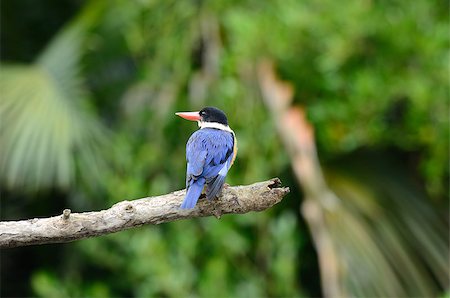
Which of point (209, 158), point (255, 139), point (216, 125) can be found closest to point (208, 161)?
point (209, 158)

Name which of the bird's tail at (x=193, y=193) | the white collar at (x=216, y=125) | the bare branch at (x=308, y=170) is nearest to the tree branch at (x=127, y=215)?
the bird's tail at (x=193, y=193)

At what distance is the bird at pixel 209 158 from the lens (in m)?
2.80

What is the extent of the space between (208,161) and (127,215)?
0.58 m

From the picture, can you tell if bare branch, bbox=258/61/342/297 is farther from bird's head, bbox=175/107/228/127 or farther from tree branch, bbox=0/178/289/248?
tree branch, bbox=0/178/289/248

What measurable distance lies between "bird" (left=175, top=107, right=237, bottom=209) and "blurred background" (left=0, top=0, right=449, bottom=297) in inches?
44.7

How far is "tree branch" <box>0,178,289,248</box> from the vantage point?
8.16 feet

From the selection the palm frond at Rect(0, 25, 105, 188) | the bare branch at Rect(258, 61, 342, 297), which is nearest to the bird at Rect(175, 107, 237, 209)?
the bare branch at Rect(258, 61, 342, 297)

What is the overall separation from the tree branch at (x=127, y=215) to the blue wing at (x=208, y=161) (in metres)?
0.04

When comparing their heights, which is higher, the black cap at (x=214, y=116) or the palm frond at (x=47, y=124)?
the black cap at (x=214, y=116)

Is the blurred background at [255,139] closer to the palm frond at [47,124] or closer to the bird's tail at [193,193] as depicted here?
the palm frond at [47,124]

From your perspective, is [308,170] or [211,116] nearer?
[211,116]

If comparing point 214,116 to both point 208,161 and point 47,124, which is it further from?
point 47,124

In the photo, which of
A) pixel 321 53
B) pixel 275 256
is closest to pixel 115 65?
pixel 321 53

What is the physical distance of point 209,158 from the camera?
3115 millimetres
